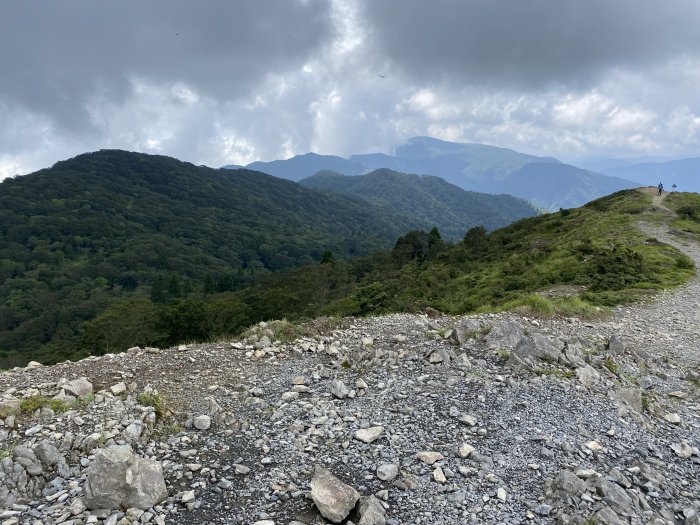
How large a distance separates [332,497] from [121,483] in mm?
2973

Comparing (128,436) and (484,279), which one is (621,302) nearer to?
(484,279)

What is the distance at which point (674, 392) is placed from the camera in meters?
9.97

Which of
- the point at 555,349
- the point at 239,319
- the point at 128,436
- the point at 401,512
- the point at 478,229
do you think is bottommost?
the point at 239,319

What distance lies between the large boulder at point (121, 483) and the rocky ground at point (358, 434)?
0.06 feet

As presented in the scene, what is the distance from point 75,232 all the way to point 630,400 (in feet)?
751

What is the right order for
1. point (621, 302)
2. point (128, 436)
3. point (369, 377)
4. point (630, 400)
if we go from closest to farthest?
point (128, 436) < point (630, 400) < point (369, 377) < point (621, 302)

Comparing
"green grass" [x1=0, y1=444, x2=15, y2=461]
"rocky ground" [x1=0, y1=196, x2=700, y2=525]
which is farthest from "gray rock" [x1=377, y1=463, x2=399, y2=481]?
"green grass" [x1=0, y1=444, x2=15, y2=461]

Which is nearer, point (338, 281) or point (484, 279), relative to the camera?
point (484, 279)

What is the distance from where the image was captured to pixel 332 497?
5672 mm

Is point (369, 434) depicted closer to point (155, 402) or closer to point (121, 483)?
point (121, 483)

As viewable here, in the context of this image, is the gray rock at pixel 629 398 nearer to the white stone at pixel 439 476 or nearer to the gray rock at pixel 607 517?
the gray rock at pixel 607 517

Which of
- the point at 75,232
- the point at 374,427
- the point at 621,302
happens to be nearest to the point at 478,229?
the point at 621,302

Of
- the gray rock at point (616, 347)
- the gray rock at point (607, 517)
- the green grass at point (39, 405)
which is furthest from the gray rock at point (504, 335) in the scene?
the green grass at point (39, 405)

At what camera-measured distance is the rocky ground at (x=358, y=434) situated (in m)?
5.71
